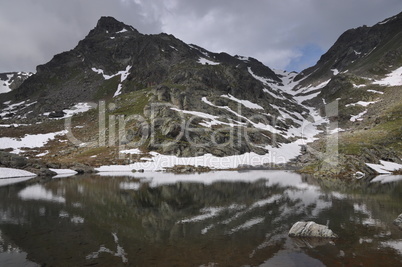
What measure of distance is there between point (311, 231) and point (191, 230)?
31.9 ft

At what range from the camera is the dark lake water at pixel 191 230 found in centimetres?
1538

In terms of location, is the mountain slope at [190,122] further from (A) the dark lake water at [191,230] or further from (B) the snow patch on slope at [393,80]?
(B) the snow patch on slope at [393,80]

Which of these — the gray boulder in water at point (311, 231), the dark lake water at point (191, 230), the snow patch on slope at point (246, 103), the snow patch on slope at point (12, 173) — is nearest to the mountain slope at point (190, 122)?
the snow patch on slope at point (246, 103)

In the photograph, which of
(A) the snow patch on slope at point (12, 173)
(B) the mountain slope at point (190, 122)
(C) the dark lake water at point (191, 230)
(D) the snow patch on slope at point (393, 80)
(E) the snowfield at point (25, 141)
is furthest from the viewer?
(D) the snow patch on slope at point (393, 80)

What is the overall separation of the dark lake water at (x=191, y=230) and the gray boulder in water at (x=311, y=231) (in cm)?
87

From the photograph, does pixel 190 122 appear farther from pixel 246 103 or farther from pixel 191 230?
pixel 191 230

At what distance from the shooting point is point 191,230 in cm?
2122

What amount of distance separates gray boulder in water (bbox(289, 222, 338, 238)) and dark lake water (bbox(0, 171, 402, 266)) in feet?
2.86

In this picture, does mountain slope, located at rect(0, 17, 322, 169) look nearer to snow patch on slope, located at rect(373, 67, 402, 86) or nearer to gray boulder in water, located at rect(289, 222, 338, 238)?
snow patch on slope, located at rect(373, 67, 402, 86)

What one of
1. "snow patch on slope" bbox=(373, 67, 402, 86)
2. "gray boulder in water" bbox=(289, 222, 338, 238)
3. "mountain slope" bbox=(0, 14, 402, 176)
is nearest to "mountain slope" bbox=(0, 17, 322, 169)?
"mountain slope" bbox=(0, 14, 402, 176)

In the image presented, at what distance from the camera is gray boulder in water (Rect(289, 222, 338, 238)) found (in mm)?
19531

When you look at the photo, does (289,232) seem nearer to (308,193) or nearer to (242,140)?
(308,193)

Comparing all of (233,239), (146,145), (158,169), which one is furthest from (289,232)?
(146,145)

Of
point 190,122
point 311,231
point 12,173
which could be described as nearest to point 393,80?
point 190,122
